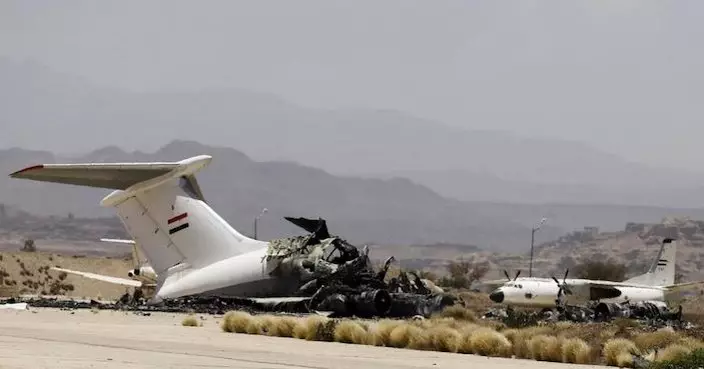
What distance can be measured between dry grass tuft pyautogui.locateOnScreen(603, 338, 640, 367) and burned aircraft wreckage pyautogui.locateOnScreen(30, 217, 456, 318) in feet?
54.1

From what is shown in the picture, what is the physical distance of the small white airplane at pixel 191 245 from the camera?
151 feet

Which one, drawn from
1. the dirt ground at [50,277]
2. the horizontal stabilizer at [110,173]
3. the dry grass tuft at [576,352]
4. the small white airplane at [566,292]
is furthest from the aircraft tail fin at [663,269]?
the dry grass tuft at [576,352]

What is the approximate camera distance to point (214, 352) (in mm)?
25797

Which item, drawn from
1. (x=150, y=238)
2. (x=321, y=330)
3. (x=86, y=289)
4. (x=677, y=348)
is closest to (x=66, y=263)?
(x=86, y=289)

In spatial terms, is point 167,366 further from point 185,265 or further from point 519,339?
point 185,265

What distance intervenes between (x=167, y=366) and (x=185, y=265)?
84.2 ft

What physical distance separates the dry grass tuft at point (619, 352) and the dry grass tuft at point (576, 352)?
1.38 ft

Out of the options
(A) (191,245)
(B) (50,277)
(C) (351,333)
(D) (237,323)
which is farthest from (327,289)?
(B) (50,277)

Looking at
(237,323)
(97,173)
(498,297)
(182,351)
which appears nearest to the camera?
(182,351)

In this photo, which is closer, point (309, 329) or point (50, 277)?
point (309, 329)

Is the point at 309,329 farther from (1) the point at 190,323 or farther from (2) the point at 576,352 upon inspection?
(2) the point at 576,352

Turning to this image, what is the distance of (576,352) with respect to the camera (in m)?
27.2

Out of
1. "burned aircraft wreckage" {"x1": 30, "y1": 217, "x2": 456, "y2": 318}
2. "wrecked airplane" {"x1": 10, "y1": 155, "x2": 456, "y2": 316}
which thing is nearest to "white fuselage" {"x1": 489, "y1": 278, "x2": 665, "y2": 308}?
"burned aircraft wreckage" {"x1": 30, "y1": 217, "x2": 456, "y2": 318}

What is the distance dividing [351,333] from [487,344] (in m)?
4.06
